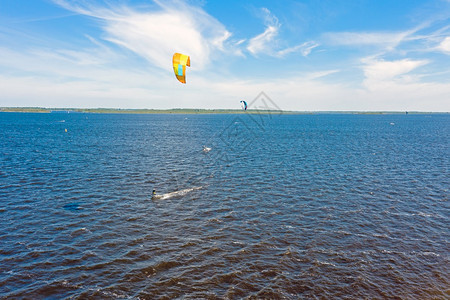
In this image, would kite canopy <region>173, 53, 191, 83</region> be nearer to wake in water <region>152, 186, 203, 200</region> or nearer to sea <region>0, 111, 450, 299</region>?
wake in water <region>152, 186, 203, 200</region>

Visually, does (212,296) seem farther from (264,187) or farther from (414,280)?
(264,187)

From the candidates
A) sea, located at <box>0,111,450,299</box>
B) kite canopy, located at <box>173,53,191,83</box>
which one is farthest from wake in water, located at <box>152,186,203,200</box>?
kite canopy, located at <box>173,53,191,83</box>

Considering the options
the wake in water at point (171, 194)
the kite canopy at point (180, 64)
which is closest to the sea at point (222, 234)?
the wake in water at point (171, 194)

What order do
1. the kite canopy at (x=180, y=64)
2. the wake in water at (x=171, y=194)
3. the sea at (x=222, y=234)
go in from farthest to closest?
the kite canopy at (x=180, y=64), the wake in water at (x=171, y=194), the sea at (x=222, y=234)

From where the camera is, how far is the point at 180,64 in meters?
37.9

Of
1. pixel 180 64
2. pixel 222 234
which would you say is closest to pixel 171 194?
pixel 222 234

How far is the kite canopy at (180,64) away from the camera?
37.5 m

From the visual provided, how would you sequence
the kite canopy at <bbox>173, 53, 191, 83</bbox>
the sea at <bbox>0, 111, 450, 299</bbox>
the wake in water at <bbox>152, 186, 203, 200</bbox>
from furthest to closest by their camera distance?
1. the kite canopy at <bbox>173, 53, 191, 83</bbox>
2. the wake in water at <bbox>152, 186, 203, 200</bbox>
3. the sea at <bbox>0, 111, 450, 299</bbox>

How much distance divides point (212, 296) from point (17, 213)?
970 inches

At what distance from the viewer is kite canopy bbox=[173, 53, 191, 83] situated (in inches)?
1478

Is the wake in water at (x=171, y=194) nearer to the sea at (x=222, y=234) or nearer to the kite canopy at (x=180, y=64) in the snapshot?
the sea at (x=222, y=234)

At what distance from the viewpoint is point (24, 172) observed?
4497 centimetres

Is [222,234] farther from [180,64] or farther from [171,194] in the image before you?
[180,64]

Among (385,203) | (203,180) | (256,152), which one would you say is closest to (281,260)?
(385,203)
